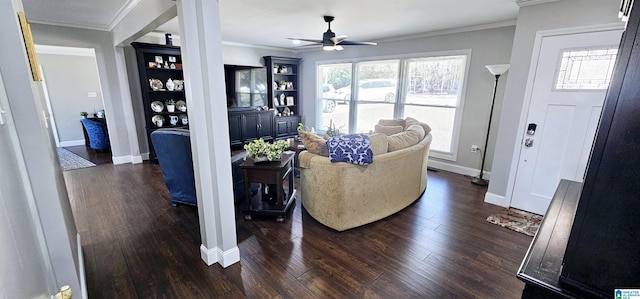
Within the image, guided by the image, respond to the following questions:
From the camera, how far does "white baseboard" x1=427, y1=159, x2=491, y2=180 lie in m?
4.46

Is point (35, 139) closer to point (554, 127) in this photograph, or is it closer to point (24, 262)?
point (24, 262)

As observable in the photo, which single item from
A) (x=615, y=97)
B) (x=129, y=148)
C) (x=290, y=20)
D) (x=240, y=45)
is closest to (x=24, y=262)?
(x=615, y=97)

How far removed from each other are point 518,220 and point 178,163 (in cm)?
398

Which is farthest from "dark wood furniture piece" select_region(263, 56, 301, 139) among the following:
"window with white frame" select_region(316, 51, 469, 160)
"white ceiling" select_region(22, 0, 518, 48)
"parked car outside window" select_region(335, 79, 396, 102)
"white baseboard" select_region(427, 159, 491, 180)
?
"white baseboard" select_region(427, 159, 491, 180)

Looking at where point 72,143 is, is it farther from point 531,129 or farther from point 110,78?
point 531,129

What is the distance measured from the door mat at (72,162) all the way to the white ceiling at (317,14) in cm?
241

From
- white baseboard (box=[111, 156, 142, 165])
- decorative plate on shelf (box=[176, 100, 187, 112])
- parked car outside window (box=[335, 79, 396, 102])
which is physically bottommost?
white baseboard (box=[111, 156, 142, 165])

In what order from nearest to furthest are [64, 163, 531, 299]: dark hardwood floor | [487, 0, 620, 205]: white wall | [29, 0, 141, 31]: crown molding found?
[64, 163, 531, 299]: dark hardwood floor → [487, 0, 620, 205]: white wall → [29, 0, 141, 31]: crown molding

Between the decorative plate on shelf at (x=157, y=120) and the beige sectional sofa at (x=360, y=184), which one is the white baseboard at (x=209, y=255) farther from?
the decorative plate on shelf at (x=157, y=120)

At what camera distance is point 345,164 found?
2.62 m

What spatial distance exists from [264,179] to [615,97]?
8.59 feet

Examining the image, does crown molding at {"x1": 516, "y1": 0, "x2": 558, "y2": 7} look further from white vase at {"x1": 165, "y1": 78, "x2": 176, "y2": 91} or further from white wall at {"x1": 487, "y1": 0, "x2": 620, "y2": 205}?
white vase at {"x1": 165, "y1": 78, "x2": 176, "y2": 91}

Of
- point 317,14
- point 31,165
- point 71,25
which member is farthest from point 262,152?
point 71,25

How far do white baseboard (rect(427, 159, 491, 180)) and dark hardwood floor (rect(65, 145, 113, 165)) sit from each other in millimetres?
6261
